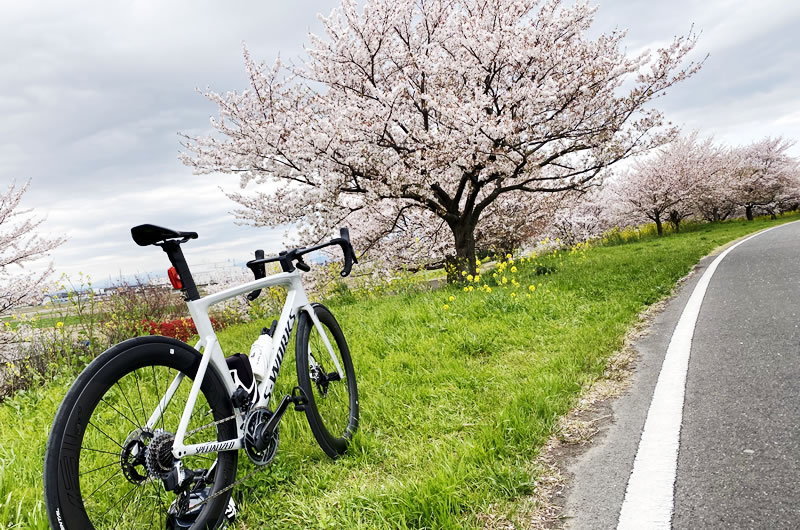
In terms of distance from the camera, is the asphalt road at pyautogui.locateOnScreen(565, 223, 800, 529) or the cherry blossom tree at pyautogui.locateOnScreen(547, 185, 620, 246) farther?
the cherry blossom tree at pyautogui.locateOnScreen(547, 185, 620, 246)

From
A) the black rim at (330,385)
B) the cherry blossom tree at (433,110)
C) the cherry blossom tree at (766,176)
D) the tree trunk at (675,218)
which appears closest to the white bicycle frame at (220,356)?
the black rim at (330,385)

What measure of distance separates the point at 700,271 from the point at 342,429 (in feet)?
29.9

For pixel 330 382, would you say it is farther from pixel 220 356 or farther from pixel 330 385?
pixel 220 356

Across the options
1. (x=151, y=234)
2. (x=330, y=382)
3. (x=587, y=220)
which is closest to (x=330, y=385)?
(x=330, y=382)

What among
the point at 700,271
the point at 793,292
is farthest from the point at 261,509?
the point at 700,271

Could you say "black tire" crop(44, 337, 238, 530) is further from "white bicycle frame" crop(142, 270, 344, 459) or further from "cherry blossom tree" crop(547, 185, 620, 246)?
"cherry blossom tree" crop(547, 185, 620, 246)

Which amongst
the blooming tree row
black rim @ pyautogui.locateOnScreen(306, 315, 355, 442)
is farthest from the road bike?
the blooming tree row

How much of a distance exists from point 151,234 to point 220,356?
2.30 ft

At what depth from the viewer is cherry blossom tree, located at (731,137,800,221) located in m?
32.1

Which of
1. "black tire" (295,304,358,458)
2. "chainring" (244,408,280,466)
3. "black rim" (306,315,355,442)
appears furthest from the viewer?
"black rim" (306,315,355,442)

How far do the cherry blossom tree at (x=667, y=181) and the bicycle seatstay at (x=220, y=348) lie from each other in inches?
1026

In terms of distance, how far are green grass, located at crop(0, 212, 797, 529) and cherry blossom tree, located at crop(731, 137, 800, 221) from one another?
34.3m

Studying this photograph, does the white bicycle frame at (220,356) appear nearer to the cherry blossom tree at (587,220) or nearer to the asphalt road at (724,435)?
the asphalt road at (724,435)

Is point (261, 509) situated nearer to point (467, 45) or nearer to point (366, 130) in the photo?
point (366, 130)
